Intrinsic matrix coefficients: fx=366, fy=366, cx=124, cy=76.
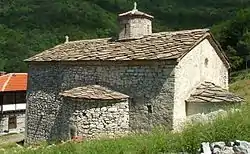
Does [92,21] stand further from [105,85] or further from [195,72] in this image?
[195,72]

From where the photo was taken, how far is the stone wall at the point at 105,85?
14.3 m

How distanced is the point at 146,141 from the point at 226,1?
99491 mm

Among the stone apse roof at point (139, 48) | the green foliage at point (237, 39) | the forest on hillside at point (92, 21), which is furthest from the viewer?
the forest on hillside at point (92, 21)

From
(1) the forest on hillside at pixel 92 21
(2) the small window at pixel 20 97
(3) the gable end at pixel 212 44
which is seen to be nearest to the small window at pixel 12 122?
(2) the small window at pixel 20 97

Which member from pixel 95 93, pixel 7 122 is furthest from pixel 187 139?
pixel 7 122

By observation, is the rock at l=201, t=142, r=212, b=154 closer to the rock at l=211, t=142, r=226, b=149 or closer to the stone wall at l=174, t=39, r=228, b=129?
the rock at l=211, t=142, r=226, b=149

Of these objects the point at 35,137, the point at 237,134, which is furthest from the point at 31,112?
the point at 237,134

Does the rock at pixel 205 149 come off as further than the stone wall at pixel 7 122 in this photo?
No

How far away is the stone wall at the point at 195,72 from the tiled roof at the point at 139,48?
1.53 feet

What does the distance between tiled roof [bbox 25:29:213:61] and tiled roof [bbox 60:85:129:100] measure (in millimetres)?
1316

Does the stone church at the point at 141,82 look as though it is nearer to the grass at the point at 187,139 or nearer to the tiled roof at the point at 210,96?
the tiled roof at the point at 210,96

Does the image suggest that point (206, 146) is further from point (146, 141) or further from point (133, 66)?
point (133, 66)

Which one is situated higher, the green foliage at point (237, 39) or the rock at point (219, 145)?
the green foliage at point (237, 39)

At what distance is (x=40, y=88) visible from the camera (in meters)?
19.5
